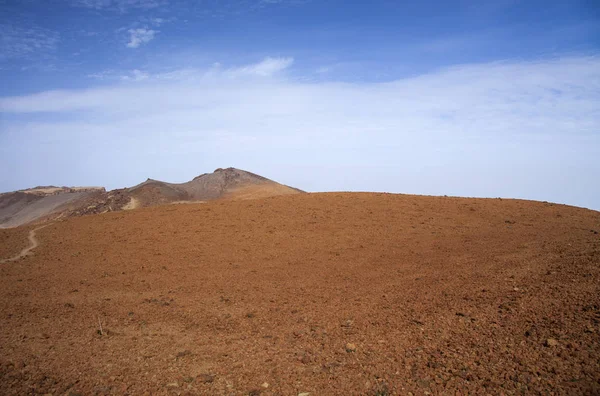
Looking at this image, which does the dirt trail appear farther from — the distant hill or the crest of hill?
the crest of hill

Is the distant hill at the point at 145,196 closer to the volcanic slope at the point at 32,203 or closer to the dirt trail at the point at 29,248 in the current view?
the volcanic slope at the point at 32,203

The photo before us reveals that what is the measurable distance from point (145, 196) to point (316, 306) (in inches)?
961

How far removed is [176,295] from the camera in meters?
9.14

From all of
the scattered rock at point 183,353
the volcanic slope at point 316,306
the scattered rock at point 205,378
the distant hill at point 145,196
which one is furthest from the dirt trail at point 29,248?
the scattered rock at point 205,378

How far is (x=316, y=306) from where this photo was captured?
779 cm

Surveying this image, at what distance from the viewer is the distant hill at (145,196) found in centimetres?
2838

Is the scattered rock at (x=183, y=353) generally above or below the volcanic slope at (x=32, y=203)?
below

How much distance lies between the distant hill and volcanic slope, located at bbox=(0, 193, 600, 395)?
13.0 m

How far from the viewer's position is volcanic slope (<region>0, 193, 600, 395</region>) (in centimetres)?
471

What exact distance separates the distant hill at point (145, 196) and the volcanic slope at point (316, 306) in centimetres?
1305

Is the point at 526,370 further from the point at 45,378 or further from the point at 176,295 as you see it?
the point at 176,295

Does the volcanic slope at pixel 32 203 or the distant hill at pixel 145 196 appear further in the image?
the volcanic slope at pixel 32 203

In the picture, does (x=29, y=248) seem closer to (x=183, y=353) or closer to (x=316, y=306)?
(x=183, y=353)

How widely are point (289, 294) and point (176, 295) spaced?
2.63 metres
